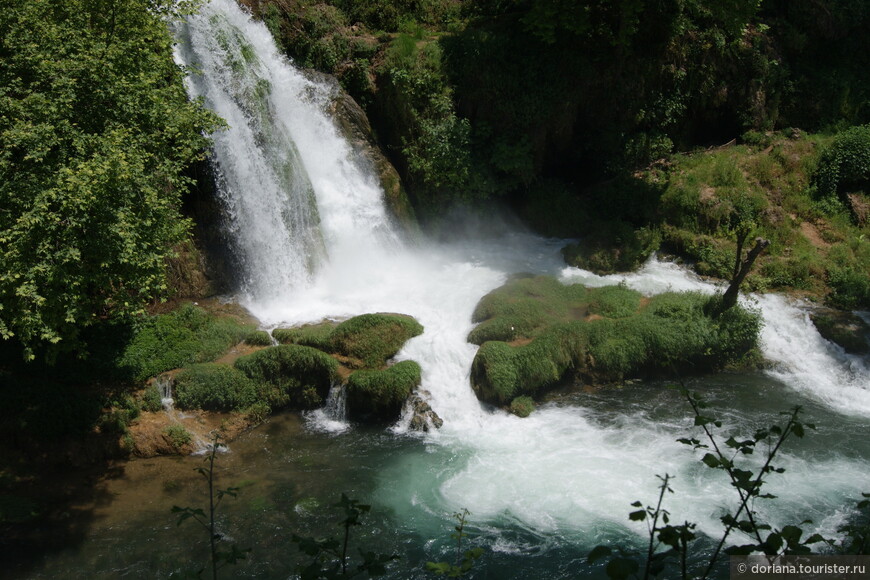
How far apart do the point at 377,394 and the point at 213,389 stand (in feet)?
8.93

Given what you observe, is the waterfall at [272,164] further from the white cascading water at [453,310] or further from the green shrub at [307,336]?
the green shrub at [307,336]

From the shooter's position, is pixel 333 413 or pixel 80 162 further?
pixel 333 413

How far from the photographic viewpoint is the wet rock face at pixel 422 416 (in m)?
10.9

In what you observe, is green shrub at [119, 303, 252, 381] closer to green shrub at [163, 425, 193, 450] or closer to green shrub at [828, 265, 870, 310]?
green shrub at [163, 425, 193, 450]

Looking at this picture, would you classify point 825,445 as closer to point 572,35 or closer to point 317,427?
point 317,427

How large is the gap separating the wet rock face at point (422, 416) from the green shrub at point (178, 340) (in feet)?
11.9

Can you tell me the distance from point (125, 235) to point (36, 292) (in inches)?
47.9

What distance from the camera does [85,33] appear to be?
385 inches

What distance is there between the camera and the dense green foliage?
8.07 meters

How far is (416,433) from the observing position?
10844 millimetres

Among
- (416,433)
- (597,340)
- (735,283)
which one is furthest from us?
(735,283)

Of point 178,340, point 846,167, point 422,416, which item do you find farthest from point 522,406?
point 846,167

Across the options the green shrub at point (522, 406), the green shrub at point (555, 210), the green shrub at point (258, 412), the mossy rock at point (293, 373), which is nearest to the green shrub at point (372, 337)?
the mossy rock at point (293, 373)

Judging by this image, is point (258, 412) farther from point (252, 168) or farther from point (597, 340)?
point (597, 340)
